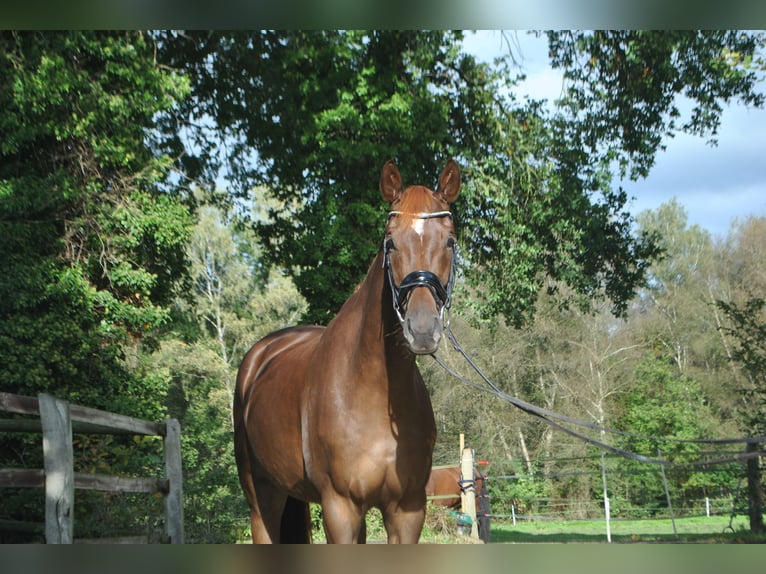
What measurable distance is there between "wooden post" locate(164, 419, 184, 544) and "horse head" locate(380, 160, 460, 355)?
3909 mm

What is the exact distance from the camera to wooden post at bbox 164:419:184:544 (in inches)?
242

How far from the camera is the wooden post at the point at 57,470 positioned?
4.40 m

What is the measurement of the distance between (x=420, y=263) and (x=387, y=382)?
0.53 metres

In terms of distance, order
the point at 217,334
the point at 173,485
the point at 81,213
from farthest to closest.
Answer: the point at 217,334 → the point at 81,213 → the point at 173,485

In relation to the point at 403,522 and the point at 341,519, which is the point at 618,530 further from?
the point at 341,519

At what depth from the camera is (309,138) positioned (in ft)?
32.2

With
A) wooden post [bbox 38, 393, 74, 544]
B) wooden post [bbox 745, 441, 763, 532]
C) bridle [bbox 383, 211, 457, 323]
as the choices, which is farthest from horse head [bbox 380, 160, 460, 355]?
wooden post [bbox 745, 441, 763, 532]

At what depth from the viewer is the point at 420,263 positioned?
9.36ft

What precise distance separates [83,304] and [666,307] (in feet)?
46.2

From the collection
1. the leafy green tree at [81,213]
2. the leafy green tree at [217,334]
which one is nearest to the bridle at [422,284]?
the leafy green tree at [81,213]

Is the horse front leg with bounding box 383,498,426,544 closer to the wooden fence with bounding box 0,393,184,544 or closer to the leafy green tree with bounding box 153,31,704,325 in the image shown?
the wooden fence with bounding box 0,393,184,544

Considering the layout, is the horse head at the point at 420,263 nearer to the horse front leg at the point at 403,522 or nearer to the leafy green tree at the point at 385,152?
the horse front leg at the point at 403,522

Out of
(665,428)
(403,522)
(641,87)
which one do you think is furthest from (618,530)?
(403,522)
